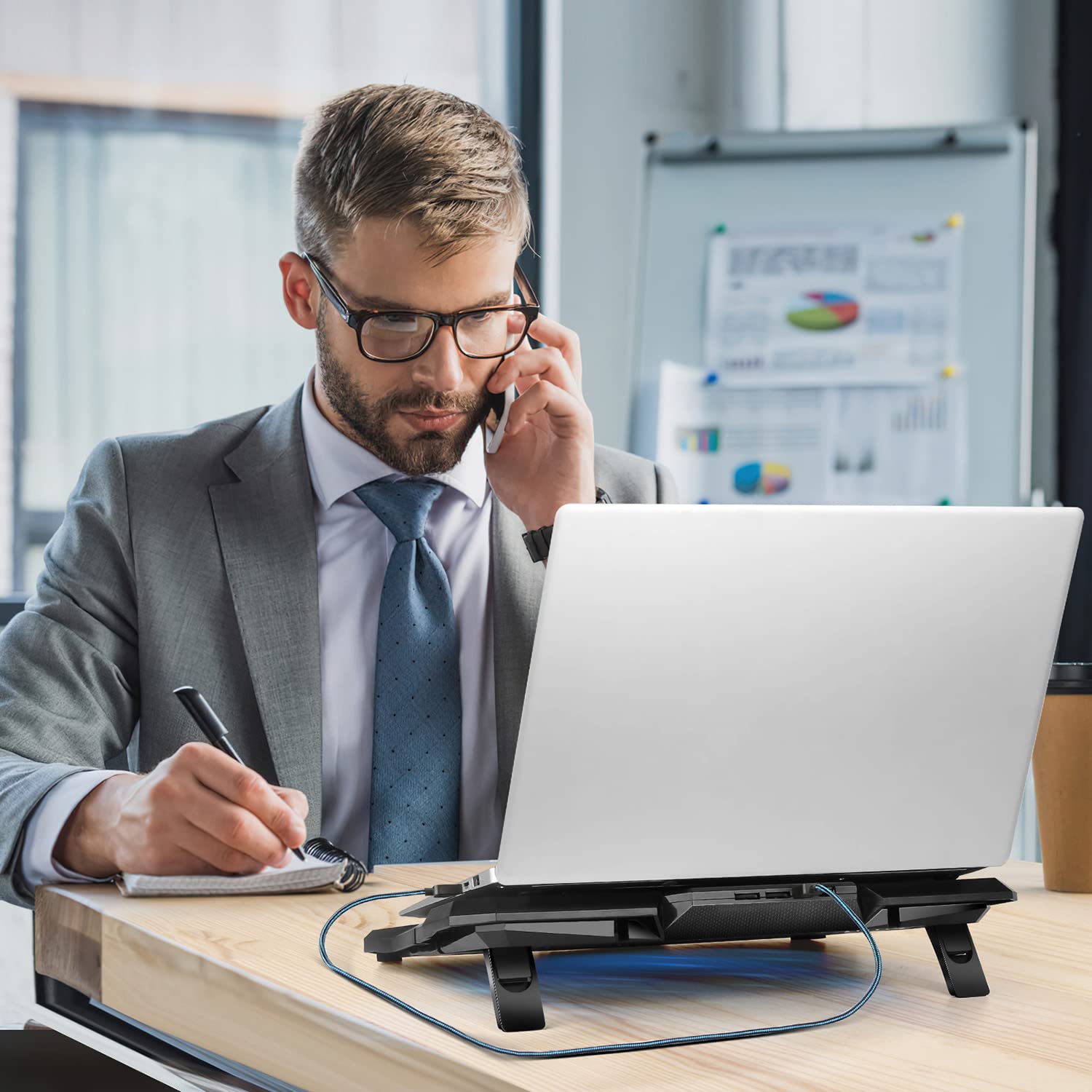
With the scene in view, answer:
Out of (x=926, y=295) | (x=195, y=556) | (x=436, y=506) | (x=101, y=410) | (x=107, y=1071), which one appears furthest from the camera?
(x=101, y=410)

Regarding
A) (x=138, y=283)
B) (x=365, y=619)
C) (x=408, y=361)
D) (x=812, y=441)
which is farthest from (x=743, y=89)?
(x=365, y=619)

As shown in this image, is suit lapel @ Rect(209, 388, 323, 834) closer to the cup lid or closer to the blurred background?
the cup lid

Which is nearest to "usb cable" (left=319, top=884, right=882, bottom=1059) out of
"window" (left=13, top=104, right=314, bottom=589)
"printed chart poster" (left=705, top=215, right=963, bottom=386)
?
"printed chart poster" (left=705, top=215, right=963, bottom=386)

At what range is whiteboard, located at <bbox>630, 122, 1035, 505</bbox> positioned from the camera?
7.69 ft

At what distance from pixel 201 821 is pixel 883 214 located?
1957 millimetres

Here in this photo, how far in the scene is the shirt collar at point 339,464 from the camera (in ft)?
4.65

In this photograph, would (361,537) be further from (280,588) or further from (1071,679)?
(1071,679)

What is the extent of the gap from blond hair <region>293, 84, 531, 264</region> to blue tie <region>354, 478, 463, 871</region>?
0.35 metres

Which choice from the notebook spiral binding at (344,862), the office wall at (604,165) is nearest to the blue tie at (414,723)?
the notebook spiral binding at (344,862)

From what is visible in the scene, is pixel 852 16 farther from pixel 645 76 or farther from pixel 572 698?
pixel 572 698

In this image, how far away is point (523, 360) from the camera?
144cm

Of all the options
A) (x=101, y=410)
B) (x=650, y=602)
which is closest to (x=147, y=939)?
(x=650, y=602)

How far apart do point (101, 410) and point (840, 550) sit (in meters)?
2.18

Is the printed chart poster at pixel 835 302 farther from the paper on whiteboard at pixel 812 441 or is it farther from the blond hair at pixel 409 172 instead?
the blond hair at pixel 409 172
